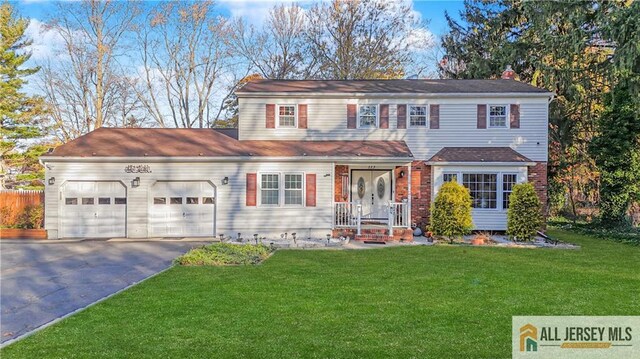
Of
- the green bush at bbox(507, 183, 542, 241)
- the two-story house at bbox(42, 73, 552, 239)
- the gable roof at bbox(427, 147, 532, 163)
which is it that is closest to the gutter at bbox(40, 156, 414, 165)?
the two-story house at bbox(42, 73, 552, 239)

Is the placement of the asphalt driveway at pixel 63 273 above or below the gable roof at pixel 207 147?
below

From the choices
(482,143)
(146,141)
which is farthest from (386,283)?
(146,141)

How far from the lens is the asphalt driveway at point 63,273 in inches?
268

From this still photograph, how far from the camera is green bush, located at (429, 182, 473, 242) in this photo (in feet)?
49.4

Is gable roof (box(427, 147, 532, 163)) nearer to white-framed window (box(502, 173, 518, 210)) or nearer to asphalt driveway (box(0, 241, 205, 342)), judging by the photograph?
white-framed window (box(502, 173, 518, 210))

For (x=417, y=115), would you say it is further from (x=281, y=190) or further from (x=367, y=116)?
(x=281, y=190)

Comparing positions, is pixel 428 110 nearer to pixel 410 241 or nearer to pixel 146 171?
pixel 410 241

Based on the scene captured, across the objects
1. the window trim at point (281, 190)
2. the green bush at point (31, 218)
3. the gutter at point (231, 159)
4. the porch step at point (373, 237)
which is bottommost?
the porch step at point (373, 237)

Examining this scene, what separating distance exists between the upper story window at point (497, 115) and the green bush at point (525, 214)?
366 centimetres

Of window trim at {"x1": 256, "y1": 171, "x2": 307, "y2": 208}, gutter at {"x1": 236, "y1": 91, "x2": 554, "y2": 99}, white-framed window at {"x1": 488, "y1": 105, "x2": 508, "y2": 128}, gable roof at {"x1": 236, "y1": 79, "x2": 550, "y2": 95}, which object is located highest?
gable roof at {"x1": 236, "y1": 79, "x2": 550, "y2": 95}

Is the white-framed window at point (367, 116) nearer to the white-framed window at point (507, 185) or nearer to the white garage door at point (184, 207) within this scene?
the white-framed window at point (507, 185)

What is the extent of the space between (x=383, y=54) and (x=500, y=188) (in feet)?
54.0

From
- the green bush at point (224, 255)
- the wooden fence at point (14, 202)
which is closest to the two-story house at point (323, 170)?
the wooden fence at point (14, 202)

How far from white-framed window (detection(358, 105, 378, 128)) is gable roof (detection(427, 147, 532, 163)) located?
296cm
